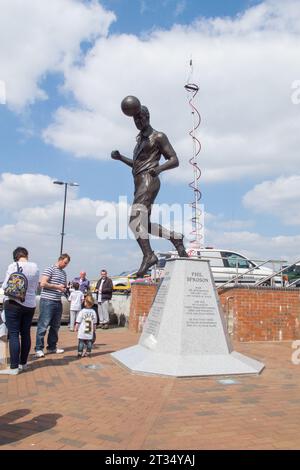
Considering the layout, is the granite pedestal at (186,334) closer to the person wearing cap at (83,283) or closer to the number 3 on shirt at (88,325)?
the number 3 on shirt at (88,325)

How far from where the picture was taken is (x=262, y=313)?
414 inches

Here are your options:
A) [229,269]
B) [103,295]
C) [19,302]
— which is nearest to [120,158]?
[19,302]

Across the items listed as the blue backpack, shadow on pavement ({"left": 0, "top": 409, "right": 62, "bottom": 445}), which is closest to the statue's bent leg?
the blue backpack

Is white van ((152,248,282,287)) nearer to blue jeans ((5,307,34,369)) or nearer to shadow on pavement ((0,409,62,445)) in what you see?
blue jeans ((5,307,34,369))

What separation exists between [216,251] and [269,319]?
19.7 ft

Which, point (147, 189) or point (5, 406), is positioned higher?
point (147, 189)

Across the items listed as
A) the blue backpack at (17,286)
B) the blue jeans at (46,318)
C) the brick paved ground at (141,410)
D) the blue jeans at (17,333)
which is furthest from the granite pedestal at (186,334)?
the blue backpack at (17,286)

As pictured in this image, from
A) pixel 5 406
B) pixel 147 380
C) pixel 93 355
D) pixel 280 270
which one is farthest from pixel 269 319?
pixel 5 406

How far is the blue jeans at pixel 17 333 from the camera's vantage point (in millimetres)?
6168

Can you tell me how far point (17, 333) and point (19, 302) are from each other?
18.0 inches

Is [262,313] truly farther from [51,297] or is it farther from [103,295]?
[51,297]

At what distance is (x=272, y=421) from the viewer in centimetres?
415

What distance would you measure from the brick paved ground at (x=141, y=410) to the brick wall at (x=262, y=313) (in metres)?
3.42

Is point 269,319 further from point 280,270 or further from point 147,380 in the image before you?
point 147,380
